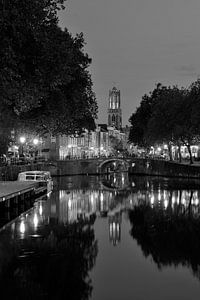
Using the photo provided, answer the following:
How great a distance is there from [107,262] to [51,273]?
3180 mm

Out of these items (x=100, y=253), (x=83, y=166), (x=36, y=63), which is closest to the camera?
(x=100, y=253)

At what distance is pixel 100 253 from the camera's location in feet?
70.8

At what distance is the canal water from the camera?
16203 mm

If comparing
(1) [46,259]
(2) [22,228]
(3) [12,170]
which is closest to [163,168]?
(3) [12,170]

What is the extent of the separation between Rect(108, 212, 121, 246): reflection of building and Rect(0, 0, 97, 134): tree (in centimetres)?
749

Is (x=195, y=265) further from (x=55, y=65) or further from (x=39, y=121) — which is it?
(x=39, y=121)

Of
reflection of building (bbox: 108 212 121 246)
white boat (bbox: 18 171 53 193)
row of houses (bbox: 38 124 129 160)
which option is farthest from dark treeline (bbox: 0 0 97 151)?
row of houses (bbox: 38 124 129 160)

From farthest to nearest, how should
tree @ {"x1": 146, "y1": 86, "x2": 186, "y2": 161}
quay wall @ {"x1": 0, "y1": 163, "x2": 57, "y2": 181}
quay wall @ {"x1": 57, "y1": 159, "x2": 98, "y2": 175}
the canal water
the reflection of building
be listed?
quay wall @ {"x1": 57, "y1": 159, "x2": 98, "y2": 175} < tree @ {"x1": 146, "y1": 86, "x2": 186, "y2": 161} < quay wall @ {"x1": 0, "y1": 163, "x2": 57, "y2": 181} < the reflection of building < the canal water

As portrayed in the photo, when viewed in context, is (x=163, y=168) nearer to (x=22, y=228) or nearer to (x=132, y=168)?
(x=132, y=168)

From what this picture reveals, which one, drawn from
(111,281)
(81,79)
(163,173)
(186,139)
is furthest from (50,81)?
(163,173)

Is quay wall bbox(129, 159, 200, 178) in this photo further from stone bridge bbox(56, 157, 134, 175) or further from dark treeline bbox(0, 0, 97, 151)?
dark treeline bbox(0, 0, 97, 151)

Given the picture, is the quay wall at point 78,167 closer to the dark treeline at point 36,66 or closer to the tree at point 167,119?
the tree at point 167,119

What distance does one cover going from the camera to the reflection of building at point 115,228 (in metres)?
24.9

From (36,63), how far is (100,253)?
9644 millimetres
